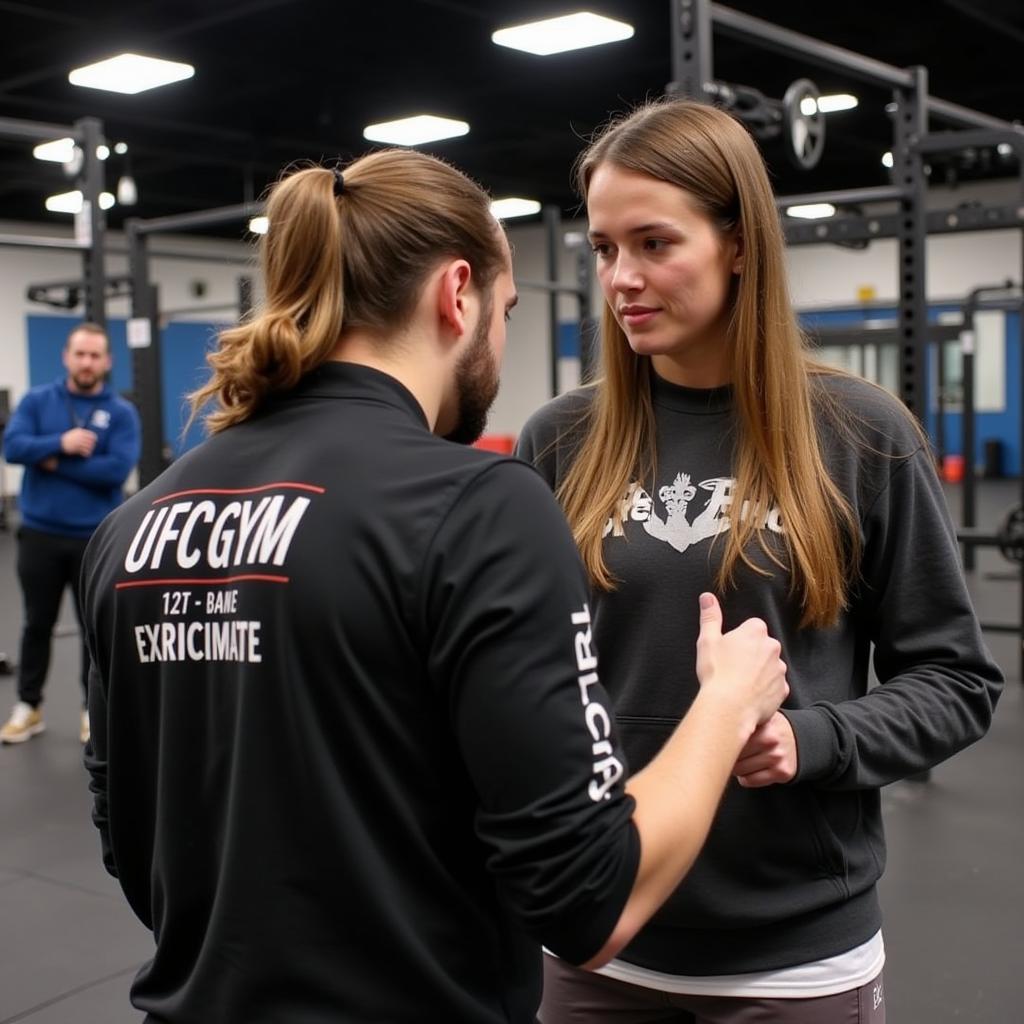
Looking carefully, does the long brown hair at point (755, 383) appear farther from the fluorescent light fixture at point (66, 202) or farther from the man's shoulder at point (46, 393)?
the fluorescent light fixture at point (66, 202)

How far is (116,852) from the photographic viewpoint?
91cm

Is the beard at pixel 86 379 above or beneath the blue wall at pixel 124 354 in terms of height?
beneath

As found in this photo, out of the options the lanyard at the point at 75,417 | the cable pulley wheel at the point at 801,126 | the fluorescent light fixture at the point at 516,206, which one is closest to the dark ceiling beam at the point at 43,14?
the lanyard at the point at 75,417

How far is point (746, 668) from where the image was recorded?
897 millimetres

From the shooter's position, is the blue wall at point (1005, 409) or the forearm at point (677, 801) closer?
the forearm at point (677, 801)

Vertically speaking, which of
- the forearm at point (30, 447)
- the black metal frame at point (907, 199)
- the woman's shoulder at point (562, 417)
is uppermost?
the black metal frame at point (907, 199)

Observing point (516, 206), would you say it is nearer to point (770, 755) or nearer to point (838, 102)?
point (838, 102)

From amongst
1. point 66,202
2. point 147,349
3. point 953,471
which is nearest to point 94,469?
point 147,349

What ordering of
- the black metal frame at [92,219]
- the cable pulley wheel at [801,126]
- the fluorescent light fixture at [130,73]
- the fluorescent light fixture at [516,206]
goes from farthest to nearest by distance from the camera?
1. the fluorescent light fixture at [516,206]
2. the fluorescent light fixture at [130,73]
3. the black metal frame at [92,219]
4. the cable pulley wheel at [801,126]

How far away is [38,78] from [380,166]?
7941mm

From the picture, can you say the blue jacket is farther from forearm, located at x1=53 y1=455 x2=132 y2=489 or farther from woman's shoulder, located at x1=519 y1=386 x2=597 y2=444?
woman's shoulder, located at x1=519 y1=386 x2=597 y2=444

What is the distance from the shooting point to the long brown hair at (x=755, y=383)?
107 cm

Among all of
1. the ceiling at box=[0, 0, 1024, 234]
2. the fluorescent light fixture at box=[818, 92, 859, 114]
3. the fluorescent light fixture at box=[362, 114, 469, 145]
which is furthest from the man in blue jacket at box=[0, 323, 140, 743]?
the fluorescent light fixture at box=[818, 92, 859, 114]

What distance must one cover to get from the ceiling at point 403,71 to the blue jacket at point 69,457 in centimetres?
141
